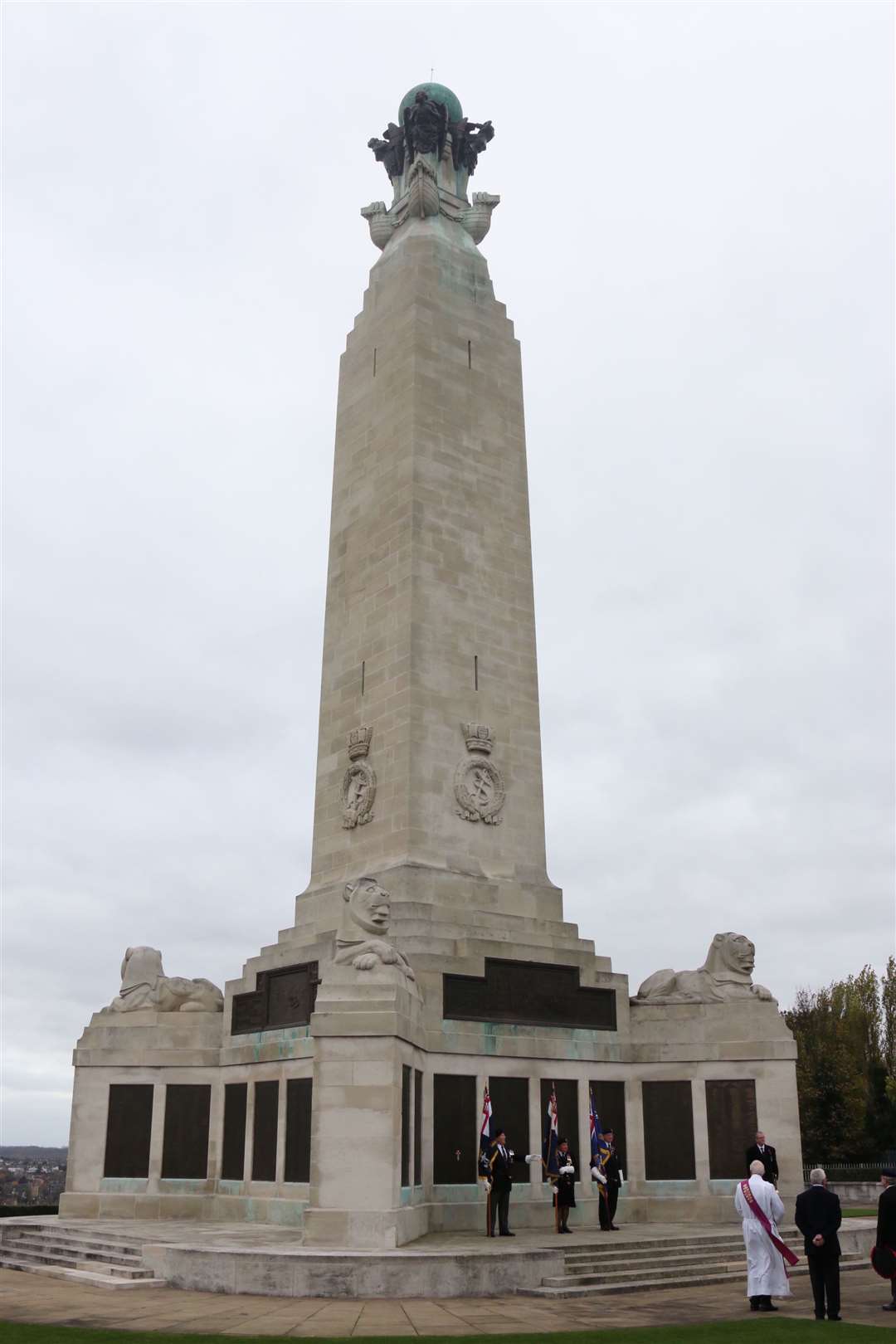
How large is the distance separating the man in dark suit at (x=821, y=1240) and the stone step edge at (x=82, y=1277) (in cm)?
874

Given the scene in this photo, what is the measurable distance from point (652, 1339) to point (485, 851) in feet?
51.0

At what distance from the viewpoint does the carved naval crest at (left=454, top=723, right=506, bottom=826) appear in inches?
1110

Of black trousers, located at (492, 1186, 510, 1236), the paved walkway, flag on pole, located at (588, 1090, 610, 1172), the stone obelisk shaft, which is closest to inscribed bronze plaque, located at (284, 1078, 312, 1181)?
black trousers, located at (492, 1186, 510, 1236)

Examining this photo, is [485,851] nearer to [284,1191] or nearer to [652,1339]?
[284,1191]

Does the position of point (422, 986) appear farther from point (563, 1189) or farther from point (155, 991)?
point (155, 991)

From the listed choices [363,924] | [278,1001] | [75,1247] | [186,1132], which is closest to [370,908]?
[363,924]

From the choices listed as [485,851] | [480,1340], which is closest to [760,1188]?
[480,1340]

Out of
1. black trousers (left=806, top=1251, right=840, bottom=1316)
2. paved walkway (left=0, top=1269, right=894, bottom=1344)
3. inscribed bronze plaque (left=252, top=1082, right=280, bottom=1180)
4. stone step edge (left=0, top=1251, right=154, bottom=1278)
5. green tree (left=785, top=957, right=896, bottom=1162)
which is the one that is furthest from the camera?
green tree (left=785, top=957, right=896, bottom=1162)

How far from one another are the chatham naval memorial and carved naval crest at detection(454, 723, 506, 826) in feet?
0.22

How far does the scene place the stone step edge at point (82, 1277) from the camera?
17.2 meters

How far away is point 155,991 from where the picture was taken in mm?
28797

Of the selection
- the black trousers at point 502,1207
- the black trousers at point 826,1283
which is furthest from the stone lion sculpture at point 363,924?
the black trousers at point 826,1283

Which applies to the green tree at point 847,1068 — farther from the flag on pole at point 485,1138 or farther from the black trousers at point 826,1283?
the black trousers at point 826,1283

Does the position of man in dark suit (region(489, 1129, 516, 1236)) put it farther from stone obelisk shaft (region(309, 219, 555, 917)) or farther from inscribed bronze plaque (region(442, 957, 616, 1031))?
stone obelisk shaft (region(309, 219, 555, 917))
